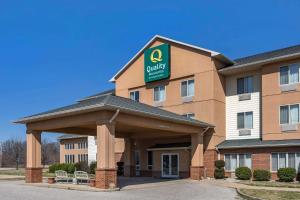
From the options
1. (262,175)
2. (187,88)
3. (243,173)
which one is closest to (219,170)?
(243,173)

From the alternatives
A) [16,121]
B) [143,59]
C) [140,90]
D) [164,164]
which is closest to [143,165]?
[164,164]

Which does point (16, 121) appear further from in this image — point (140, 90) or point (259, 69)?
point (259, 69)

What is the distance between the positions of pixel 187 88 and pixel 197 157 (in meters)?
6.44

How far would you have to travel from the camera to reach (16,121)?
27391 mm

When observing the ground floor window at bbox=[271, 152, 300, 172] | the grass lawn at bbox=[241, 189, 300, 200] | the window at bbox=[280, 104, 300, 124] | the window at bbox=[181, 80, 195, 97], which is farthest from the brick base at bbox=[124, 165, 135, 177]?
the grass lawn at bbox=[241, 189, 300, 200]

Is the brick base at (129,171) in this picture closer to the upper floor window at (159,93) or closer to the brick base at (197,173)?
the upper floor window at (159,93)

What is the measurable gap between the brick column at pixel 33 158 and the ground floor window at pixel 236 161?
13747 millimetres

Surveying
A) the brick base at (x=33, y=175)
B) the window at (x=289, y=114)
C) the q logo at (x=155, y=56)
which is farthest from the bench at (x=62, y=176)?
the window at (x=289, y=114)

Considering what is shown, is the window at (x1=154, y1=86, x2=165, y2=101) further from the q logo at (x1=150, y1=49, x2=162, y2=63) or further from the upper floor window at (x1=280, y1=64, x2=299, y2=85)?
the upper floor window at (x1=280, y1=64, x2=299, y2=85)

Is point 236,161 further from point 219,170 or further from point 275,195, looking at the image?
point 275,195

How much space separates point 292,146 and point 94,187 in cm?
1361

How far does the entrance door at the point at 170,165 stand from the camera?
107 feet

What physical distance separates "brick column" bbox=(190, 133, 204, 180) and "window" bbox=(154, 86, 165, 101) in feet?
21.8

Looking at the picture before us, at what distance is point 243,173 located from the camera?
28125mm
